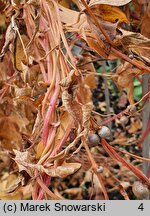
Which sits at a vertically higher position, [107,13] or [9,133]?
[107,13]

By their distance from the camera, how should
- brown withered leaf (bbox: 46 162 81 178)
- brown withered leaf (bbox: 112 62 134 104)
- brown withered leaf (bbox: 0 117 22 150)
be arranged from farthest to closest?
brown withered leaf (bbox: 0 117 22 150)
brown withered leaf (bbox: 112 62 134 104)
brown withered leaf (bbox: 46 162 81 178)

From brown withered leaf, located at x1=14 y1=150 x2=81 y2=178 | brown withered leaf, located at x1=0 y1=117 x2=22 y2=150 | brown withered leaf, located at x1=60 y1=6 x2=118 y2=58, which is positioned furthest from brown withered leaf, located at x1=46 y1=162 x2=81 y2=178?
brown withered leaf, located at x1=0 y1=117 x2=22 y2=150

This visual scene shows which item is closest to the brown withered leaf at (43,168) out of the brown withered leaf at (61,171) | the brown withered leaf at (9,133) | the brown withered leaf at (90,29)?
the brown withered leaf at (61,171)

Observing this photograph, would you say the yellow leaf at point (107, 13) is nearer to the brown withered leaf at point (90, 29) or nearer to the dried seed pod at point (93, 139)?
the brown withered leaf at point (90, 29)

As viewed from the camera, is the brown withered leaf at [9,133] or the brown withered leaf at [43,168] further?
the brown withered leaf at [9,133]

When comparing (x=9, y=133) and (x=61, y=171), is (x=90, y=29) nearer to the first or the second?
(x=61, y=171)

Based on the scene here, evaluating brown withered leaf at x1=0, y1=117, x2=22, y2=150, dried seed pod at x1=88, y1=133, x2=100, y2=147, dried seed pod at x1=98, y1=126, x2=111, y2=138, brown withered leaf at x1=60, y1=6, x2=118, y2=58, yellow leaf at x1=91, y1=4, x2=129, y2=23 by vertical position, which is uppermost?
yellow leaf at x1=91, y1=4, x2=129, y2=23

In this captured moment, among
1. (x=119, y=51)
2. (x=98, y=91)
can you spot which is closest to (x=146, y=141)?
(x=119, y=51)

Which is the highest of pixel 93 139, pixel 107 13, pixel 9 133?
pixel 107 13

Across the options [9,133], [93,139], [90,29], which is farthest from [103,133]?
[9,133]

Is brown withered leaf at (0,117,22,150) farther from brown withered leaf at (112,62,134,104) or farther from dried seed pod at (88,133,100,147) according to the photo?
dried seed pod at (88,133,100,147)

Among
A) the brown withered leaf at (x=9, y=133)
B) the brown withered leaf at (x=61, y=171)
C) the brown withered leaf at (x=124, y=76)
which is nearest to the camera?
the brown withered leaf at (x=61, y=171)
